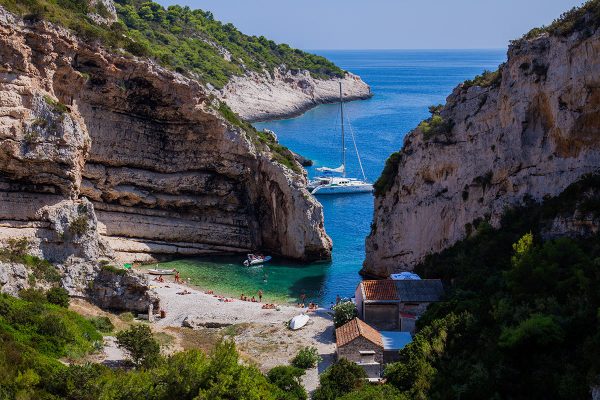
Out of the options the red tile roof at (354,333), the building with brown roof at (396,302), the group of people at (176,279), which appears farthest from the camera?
the group of people at (176,279)

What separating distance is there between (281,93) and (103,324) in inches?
3611

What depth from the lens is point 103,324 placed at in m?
30.7

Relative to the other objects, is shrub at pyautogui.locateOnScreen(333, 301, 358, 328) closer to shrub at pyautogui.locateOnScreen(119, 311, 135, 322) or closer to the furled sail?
shrub at pyautogui.locateOnScreen(119, 311, 135, 322)

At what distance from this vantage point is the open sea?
42.9 m

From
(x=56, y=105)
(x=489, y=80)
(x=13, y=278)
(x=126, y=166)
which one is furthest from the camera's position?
(x=126, y=166)

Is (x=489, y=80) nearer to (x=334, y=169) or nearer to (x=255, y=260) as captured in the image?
(x=255, y=260)

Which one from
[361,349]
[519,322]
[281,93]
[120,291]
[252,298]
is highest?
[281,93]

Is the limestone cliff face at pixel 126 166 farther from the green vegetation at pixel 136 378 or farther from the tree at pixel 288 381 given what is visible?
the tree at pixel 288 381

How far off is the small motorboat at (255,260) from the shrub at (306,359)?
17.7m

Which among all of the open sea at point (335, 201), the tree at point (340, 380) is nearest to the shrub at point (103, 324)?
the tree at point (340, 380)

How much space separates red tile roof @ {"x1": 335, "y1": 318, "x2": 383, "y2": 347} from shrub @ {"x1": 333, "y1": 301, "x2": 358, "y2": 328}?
2.19 m

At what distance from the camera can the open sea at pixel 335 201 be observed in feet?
141

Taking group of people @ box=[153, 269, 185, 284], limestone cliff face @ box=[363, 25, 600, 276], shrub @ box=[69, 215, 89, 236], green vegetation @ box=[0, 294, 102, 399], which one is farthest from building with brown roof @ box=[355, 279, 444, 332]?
shrub @ box=[69, 215, 89, 236]

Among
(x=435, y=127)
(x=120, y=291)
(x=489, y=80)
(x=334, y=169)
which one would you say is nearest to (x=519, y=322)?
(x=489, y=80)
